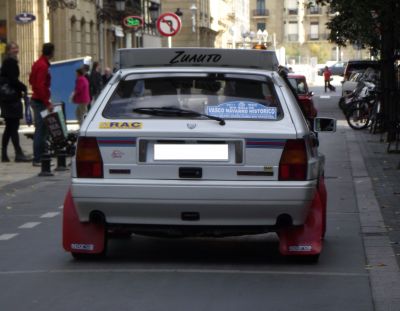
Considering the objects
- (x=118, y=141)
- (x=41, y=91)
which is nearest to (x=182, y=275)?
(x=118, y=141)

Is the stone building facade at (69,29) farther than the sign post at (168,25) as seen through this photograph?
Yes

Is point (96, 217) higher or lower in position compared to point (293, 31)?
higher

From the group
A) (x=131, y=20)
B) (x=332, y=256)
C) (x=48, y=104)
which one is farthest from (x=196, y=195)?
(x=131, y=20)

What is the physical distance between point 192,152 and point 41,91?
11.3 m

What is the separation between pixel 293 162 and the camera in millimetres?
9031

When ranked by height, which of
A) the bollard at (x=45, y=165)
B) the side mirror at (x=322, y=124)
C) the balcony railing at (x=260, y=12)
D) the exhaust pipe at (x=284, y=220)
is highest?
the balcony railing at (x=260, y=12)

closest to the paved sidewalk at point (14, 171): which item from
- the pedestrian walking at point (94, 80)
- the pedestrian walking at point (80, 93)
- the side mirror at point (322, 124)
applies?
the side mirror at point (322, 124)

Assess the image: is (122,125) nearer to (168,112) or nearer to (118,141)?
(118,141)

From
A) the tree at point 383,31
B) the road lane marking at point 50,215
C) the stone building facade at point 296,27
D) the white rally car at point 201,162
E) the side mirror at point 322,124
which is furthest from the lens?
the stone building facade at point 296,27

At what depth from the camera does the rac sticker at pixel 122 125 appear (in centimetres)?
910

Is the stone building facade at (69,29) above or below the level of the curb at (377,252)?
above

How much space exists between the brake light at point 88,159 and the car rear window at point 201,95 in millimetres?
252

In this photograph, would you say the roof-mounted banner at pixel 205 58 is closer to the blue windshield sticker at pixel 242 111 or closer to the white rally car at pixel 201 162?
the white rally car at pixel 201 162

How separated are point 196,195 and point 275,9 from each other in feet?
475
